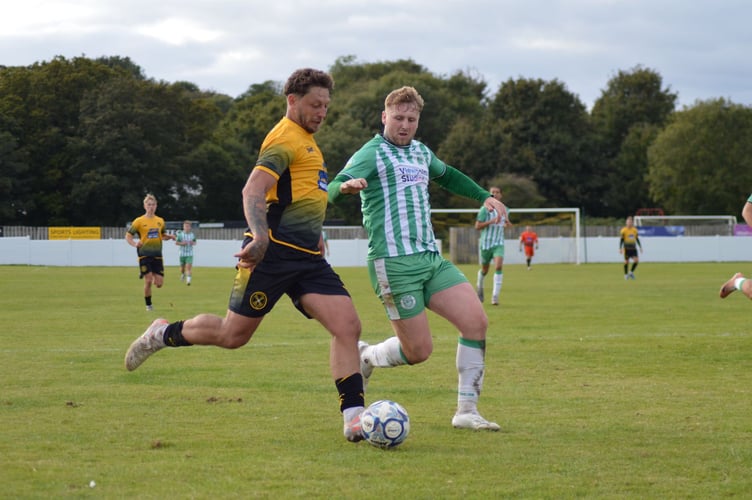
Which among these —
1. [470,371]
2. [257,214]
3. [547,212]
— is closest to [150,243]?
[470,371]

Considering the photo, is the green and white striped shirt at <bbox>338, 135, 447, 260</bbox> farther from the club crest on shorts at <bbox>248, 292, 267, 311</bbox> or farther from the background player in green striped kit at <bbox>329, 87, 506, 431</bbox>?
the club crest on shorts at <bbox>248, 292, 267, 311</bbox>

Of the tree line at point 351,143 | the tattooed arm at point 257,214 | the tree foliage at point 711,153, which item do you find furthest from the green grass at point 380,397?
the tree foliage at point 711,153

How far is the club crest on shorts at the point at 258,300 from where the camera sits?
22.2ft

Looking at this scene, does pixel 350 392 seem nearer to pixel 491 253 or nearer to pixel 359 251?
pixel 491 253

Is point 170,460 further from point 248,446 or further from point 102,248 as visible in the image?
point 102,248

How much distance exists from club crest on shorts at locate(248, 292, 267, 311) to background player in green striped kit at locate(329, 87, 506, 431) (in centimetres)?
106

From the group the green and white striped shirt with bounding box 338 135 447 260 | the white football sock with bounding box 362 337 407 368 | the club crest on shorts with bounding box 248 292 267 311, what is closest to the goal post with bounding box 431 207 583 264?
the white football sock with bounding box 362 337 407 368

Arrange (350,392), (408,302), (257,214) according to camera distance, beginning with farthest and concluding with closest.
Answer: (408,302)
(350,392)
(257,214)

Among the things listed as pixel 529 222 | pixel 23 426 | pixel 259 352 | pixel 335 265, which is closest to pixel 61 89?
pixel 335 265

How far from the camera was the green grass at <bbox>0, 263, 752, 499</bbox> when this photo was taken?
5.62m

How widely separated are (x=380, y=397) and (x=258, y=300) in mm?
2392

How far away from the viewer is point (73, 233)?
53.3 m

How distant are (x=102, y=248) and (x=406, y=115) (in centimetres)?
4495

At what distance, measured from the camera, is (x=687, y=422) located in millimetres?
7484
